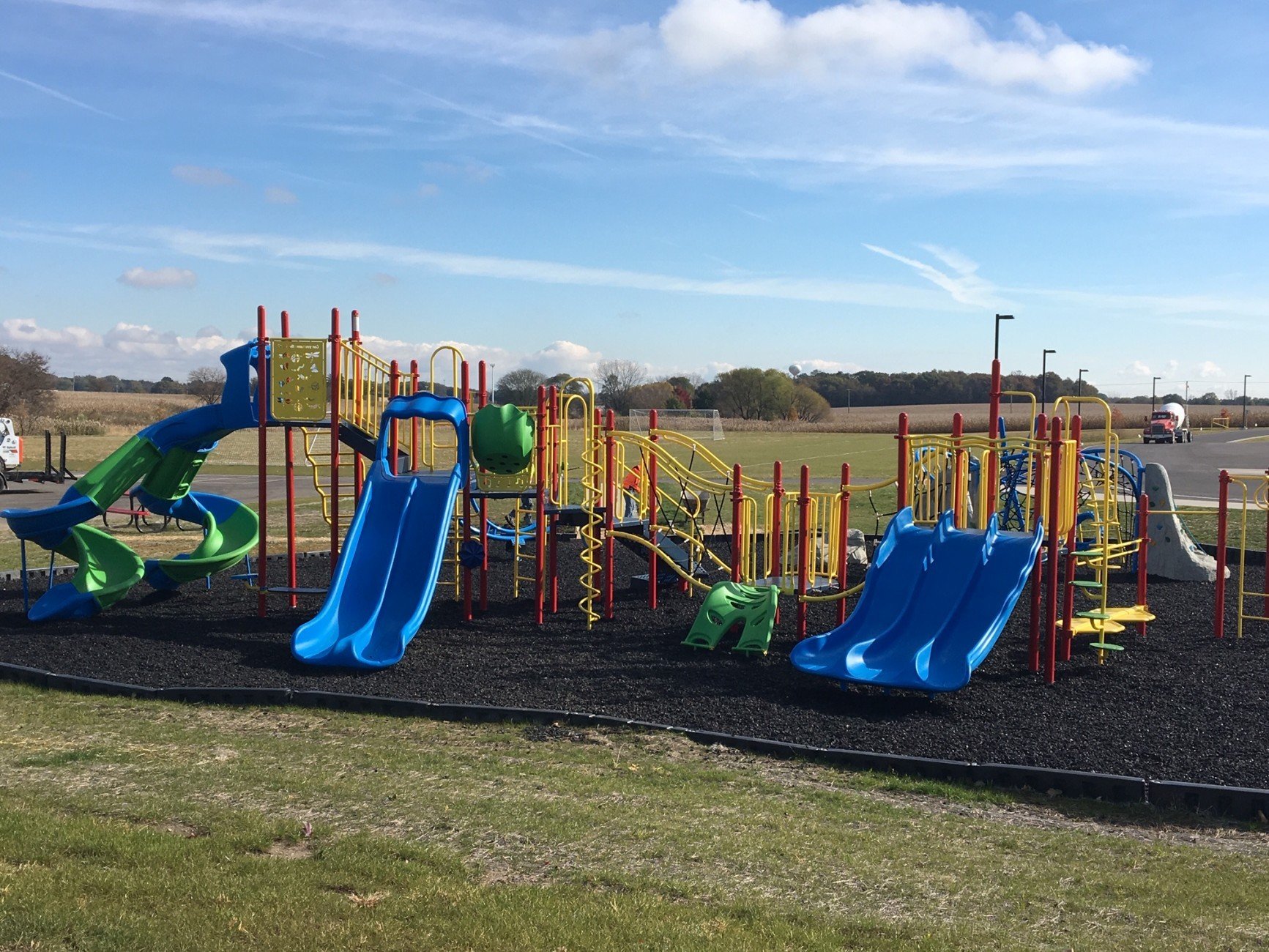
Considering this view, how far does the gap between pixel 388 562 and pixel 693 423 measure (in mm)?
58675

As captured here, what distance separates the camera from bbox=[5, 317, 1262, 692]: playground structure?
416 inches

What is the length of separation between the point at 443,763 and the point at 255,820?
1626mm

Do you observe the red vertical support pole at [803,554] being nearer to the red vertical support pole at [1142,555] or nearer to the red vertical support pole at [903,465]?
the red vertical support pole at [903,465]

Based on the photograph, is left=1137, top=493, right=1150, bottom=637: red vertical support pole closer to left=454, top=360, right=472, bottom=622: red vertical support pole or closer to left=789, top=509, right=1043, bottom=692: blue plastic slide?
left=789, top=509, right=1043, bottom=692: blue plastic slide

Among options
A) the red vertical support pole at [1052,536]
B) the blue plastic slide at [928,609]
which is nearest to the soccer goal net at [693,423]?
the blue plastic slide at [928,609]

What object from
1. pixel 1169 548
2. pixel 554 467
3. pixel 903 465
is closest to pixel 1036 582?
pixel 903 465

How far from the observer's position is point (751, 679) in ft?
34.4

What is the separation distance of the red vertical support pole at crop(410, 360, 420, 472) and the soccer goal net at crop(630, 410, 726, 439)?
47.3m

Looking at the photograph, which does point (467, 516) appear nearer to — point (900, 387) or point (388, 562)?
point (388, 562)

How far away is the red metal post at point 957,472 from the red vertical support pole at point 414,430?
253 inches

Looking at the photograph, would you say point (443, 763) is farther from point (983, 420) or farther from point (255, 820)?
point (983, 420)

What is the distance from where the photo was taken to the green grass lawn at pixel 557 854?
197 inches

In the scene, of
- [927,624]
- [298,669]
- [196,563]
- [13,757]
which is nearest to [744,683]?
[927,624]

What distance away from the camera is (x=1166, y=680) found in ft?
33.3
